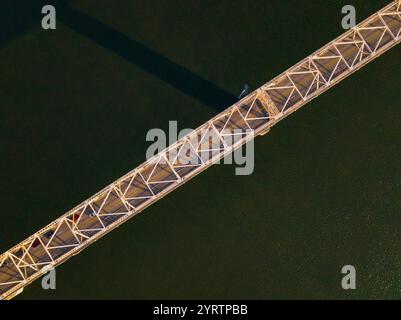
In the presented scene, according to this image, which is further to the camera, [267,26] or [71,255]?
[267,26]

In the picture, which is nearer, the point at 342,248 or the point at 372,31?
the point at 372,31

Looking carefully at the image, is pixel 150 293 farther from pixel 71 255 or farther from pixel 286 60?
pixel 286 60

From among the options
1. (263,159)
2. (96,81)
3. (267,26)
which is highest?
(267,26)

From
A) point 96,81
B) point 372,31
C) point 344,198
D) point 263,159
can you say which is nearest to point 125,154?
point 96,81
